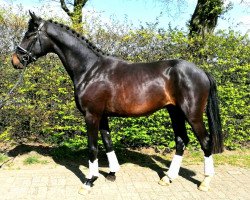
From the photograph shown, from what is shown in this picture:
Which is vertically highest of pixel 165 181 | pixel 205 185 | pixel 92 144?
pixel 92 144

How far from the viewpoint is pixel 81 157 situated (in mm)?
6172

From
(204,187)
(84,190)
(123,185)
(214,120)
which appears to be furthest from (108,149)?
(214,120)

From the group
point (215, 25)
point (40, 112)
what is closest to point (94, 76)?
point (40, 112)

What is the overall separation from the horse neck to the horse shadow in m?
1.82

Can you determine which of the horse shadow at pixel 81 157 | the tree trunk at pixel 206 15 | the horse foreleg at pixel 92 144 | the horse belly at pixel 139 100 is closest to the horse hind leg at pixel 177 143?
the horse belly at pixel 139 100

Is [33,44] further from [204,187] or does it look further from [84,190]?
[204,187]

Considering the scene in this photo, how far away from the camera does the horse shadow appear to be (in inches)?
225

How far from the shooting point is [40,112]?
6332 millimetres

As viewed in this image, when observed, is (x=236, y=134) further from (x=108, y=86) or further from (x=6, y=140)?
(x=6, y=140)

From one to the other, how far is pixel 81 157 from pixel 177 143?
2087 millimetres

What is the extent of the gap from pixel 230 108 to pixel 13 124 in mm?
4320

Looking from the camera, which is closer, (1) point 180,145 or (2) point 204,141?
(2) point 204,141

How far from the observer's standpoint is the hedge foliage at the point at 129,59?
6246mm

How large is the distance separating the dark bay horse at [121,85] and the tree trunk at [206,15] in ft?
11.7
